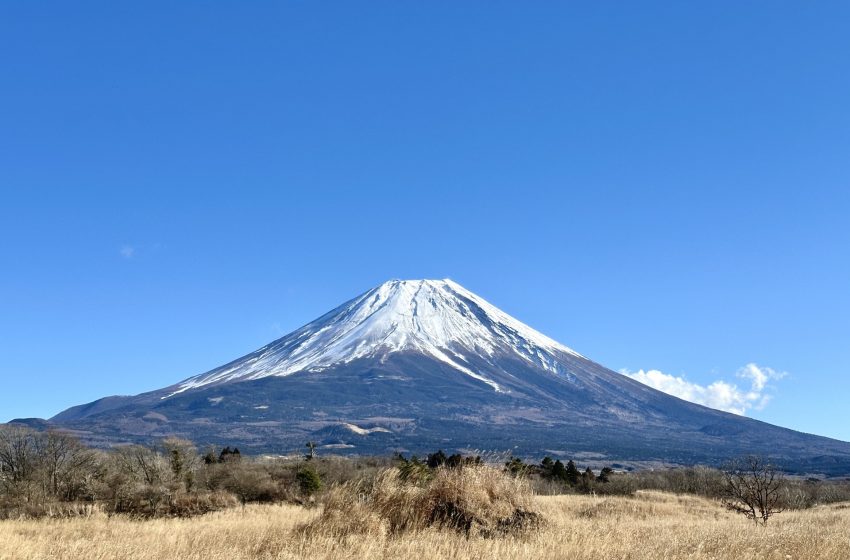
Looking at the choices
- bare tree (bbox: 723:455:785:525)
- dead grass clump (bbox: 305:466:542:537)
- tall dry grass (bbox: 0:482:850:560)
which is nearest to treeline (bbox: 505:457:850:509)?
bare tree (bbox: 723:455:785:525)

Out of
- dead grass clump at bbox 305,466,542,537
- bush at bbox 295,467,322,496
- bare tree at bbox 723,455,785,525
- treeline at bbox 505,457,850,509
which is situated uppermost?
dead grass clump at bbox 305,466,542,537

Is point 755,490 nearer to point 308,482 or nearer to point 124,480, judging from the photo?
point 308,482

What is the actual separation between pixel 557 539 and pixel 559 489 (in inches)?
1988

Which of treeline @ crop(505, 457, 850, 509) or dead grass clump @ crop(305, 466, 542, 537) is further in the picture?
treeline @ crop(505, 457, 850, 509)

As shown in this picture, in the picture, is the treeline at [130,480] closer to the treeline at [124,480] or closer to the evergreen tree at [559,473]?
the treeline at [124,480]

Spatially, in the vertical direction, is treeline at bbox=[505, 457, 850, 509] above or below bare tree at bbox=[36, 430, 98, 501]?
below

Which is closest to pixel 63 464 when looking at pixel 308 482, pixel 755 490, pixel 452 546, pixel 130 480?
pixel 130 480

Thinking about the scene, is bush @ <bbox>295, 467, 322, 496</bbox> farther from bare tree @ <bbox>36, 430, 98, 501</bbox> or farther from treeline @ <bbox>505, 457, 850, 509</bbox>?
treeline @ <bbox>505, 457, 850, 509</bbox>

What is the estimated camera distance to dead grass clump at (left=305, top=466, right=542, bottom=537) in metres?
11.6

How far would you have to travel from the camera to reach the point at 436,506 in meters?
12.4

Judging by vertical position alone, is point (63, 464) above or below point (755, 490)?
below

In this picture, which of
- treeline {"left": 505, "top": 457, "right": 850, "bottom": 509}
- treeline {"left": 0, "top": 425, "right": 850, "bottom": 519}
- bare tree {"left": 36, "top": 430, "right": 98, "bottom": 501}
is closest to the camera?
treeline {"left": 0, "top": 425, "right": 850, "bottom": 519}

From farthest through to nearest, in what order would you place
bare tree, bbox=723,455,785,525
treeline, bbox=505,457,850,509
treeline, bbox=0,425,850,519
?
treeline, bbox=505,457,850,509
treeline, bbox=0,425,850,519
bare tree, bbox=723,455,785,525

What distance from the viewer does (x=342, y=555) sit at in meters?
9.27
